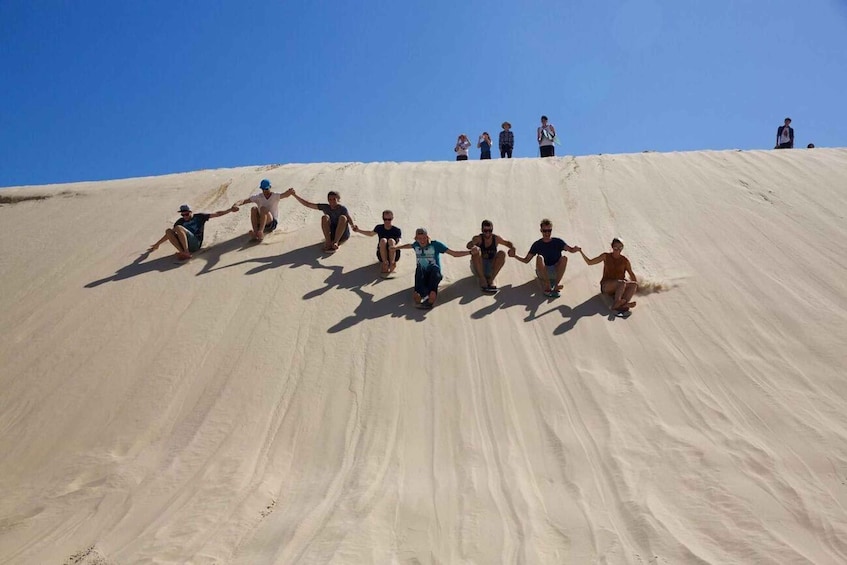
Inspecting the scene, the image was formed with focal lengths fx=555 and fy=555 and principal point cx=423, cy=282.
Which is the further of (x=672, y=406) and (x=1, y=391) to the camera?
(x=1, y=391)

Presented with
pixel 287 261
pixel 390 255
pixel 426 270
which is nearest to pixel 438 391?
pixel 426 270

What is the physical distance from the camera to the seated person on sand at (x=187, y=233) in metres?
6.56

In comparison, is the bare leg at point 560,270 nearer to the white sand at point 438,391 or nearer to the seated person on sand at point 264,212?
the white sand at point 438,391

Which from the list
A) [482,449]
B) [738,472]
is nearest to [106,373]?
[482,449]

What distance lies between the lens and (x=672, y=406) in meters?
4.07

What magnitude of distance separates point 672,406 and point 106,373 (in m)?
4.64

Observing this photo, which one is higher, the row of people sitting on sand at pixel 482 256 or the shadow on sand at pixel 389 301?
the row of people sitting on sand at pixel 482 256

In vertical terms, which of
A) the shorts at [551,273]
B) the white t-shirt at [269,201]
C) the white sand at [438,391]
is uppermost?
the white t-shirt at [269,201]

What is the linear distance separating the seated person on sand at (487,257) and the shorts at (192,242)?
3.33 meters

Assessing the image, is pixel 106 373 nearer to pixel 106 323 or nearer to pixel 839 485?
pixel 106 323

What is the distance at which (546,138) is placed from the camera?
10141 millimetres

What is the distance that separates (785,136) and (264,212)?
10.1 m

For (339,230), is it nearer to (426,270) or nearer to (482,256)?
(426,270)

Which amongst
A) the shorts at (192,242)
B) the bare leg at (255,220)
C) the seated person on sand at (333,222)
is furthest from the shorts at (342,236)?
the shorts at (192,242)
